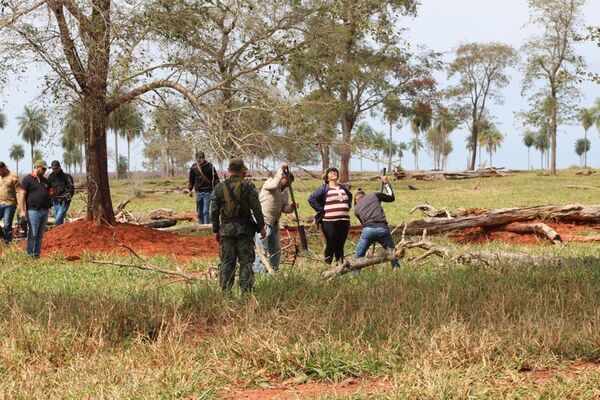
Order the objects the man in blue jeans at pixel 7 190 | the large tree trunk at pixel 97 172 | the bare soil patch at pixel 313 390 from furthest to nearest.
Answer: the large tree trunk at pixel 97 172 → the man in blue jeans at pixel 7 190 → the bare soil patch at pixel 313 390

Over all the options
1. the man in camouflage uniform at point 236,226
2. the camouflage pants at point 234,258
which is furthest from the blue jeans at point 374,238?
the camouflage pants at point 234,258

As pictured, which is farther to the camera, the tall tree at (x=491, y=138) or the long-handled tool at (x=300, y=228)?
the tall tree at (x=491, y=138)

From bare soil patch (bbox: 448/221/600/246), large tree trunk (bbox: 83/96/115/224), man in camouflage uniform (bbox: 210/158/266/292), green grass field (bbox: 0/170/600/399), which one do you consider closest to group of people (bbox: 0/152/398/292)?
man in camouflage uniform (bbox: 210/158/266/292)

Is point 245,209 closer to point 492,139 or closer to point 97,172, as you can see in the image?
point 97,172

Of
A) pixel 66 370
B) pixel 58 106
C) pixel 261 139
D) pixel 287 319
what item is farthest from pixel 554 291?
pixel 58 106

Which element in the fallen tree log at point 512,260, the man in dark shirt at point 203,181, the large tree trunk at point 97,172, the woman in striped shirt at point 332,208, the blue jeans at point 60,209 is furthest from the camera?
the blue jeans at point 60,209

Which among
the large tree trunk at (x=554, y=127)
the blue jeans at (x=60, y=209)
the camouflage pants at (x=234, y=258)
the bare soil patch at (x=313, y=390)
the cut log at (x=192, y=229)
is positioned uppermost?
the large tree trunk at (x=554, y=127)

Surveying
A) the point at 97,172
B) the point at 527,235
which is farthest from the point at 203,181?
the point at 527,235

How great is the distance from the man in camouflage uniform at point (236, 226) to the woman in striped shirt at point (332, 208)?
→ 2.84m

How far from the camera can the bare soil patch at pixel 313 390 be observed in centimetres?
483

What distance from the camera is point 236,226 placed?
26.3ft

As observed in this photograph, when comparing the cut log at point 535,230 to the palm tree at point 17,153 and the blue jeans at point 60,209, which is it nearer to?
the blue jeans at point 60,209

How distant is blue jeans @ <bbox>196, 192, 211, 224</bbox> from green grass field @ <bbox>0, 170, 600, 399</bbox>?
8275 millimetres

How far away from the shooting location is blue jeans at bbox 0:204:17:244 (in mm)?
14342
